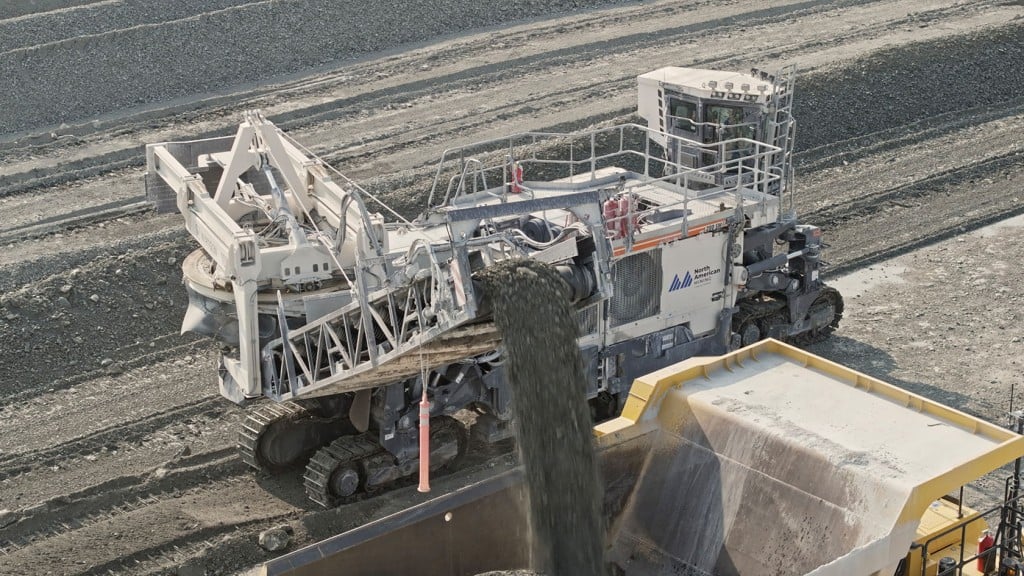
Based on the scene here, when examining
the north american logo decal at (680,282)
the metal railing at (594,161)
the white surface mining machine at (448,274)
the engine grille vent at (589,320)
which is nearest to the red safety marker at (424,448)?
the white surface mining machine at (448,274)

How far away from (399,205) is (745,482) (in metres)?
10.0

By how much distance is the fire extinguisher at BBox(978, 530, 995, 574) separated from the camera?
9.79 meters

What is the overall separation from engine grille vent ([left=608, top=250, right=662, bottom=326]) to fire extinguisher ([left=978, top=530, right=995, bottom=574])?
16.3 ft

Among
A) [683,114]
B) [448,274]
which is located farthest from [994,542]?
[683,114]

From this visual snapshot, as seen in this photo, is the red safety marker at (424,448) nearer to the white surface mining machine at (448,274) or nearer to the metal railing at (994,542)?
the white surface mining machine at (448,274)

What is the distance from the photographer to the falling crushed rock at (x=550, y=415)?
411 inches

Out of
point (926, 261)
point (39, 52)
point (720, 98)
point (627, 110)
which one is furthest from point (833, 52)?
point (39, 52)

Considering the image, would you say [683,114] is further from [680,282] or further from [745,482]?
[745,482]

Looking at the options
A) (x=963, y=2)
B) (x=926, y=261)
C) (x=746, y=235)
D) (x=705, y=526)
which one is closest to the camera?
(x=705, y=526)

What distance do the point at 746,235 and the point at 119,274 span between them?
7.69 metres

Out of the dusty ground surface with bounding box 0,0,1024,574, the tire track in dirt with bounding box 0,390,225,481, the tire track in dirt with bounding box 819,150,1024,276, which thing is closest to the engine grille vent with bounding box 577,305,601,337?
the dusty ground surface with bounding box 0,0,1024,574

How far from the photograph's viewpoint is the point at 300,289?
42.1 ft

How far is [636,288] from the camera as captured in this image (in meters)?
14.6

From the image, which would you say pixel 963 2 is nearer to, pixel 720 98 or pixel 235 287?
pixel 720 98
